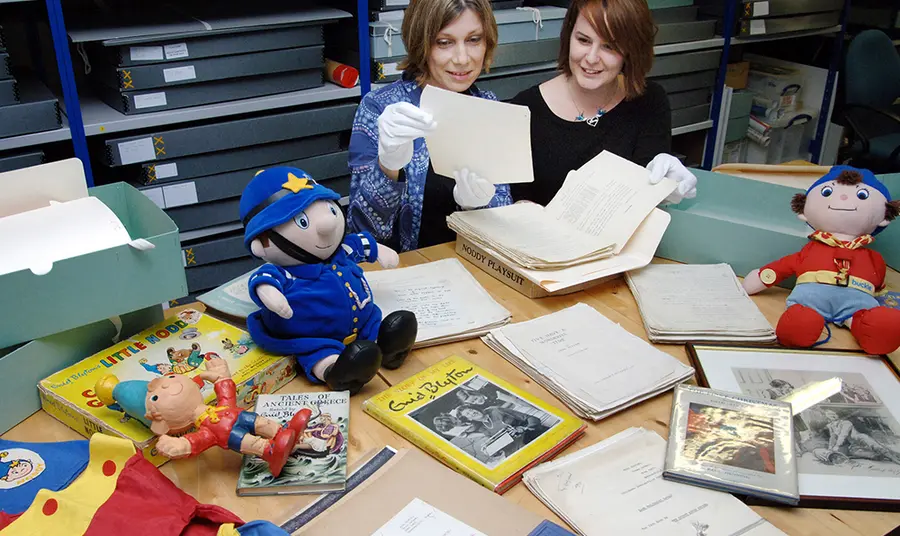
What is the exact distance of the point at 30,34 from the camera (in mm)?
2082

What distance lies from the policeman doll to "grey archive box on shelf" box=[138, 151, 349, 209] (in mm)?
1089

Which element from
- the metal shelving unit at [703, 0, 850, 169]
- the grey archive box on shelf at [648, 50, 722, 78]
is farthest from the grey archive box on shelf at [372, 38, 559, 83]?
the metal shelving unit at [703, 0, 850, 169]

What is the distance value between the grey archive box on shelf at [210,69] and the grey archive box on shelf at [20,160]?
0.27 metres

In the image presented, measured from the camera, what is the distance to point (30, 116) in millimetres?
1706

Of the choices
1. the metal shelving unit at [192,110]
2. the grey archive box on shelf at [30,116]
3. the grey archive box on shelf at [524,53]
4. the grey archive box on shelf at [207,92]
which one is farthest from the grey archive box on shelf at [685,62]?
the grey archive box on shelf at [30,116]

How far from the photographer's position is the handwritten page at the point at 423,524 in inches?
30.4

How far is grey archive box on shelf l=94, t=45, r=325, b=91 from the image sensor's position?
184 cm

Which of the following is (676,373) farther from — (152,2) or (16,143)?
(152,2)

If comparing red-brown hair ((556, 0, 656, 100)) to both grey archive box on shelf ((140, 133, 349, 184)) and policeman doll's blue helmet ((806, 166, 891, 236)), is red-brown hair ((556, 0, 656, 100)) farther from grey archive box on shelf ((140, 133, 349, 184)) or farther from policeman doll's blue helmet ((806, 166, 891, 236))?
grey archive box on shelf ((140, 133, 349, 184))

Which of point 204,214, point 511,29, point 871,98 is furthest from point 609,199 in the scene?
point 871,98

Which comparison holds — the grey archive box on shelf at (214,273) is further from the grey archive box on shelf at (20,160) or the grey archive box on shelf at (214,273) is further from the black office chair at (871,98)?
the black office chair at (871,98)

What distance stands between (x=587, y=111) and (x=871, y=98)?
5.96 feet

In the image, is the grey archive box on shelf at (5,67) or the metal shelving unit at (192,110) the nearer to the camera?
the grey archive box on shelf at (5,67)

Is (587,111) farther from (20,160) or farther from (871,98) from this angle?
(871,98)
